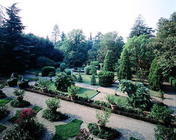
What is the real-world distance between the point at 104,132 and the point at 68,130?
230cm

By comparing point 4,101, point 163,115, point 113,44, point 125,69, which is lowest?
point 163,115

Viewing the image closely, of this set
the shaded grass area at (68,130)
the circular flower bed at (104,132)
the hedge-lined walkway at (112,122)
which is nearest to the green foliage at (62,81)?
the hedge-lined walkway at (112,122)

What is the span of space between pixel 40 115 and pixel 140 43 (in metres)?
19.3

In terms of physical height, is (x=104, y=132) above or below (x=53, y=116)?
below

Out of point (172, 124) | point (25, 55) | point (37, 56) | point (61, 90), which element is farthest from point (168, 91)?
point (37, 56)

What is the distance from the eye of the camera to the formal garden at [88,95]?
8.40 m

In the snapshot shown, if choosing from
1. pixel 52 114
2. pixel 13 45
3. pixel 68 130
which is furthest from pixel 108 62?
pixel 68 130

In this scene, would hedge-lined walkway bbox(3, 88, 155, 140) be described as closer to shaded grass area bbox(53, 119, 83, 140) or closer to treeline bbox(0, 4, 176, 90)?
shaded grass area bbox(53, 119, 83, 140)

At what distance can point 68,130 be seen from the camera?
28.8 ft

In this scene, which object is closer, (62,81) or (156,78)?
(62,81)

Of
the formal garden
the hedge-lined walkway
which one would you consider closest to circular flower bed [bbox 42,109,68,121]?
the formal garden

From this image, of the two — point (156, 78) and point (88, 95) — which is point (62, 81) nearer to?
point (88, 95)

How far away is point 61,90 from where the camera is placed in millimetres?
16016

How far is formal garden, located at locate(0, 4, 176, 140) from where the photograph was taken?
8398 millimetres
